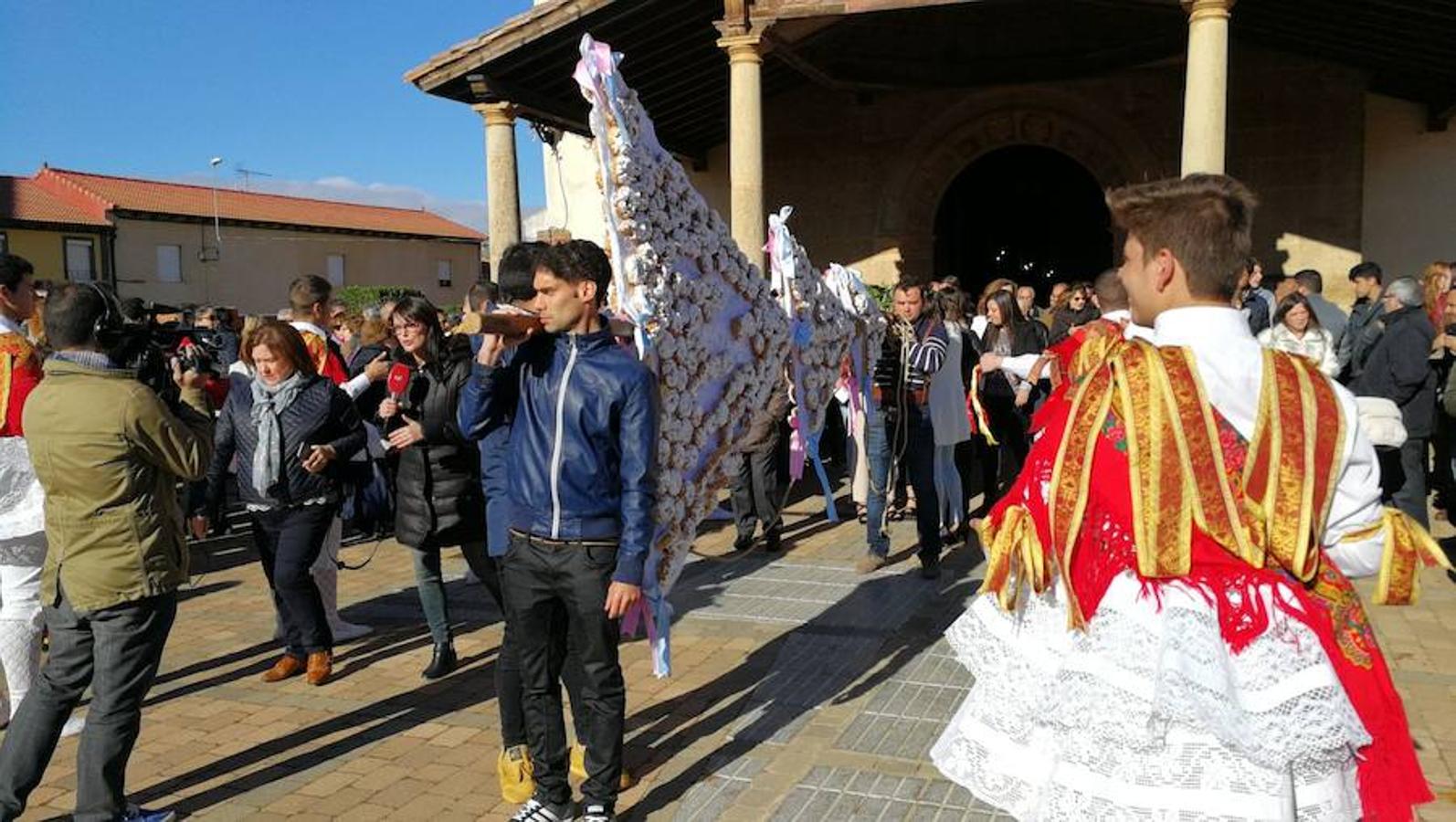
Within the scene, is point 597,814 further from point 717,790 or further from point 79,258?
point 79,258

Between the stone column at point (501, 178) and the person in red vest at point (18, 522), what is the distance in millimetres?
8145

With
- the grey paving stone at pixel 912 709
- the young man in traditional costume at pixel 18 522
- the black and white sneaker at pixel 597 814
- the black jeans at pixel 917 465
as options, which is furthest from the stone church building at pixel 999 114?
the black and white sneaker at pixel 597 814

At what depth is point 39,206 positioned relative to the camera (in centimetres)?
3369

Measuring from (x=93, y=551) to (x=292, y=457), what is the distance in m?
1.57

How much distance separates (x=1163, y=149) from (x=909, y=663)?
40.5ft

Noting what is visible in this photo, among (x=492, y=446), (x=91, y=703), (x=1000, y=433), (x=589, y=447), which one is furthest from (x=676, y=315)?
(x=1000, y=433)

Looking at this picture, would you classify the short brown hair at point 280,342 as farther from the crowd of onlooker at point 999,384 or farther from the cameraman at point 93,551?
the crowd of onlooker at point 999,384

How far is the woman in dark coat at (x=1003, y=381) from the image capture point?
8359mm

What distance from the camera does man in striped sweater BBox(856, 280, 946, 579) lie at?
6477mm

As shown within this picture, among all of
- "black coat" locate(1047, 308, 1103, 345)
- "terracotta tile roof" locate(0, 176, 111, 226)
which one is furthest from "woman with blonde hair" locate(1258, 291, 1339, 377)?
"terracotta tile roof" locate(0, 176, 111, 226)

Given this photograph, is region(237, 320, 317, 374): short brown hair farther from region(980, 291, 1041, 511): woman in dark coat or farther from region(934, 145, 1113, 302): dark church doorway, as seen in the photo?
region(934, 145, 1113, 302): dark church doorway

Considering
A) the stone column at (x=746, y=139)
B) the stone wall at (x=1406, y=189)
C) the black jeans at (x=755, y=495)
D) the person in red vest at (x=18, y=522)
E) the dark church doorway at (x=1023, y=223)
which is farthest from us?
the dark church doorway at (x=1023, y=223)

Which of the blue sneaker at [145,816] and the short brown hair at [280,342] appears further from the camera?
the short brown hair at [280,342]

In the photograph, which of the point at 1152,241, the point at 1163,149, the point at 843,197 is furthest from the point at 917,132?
the point at 1152,241
